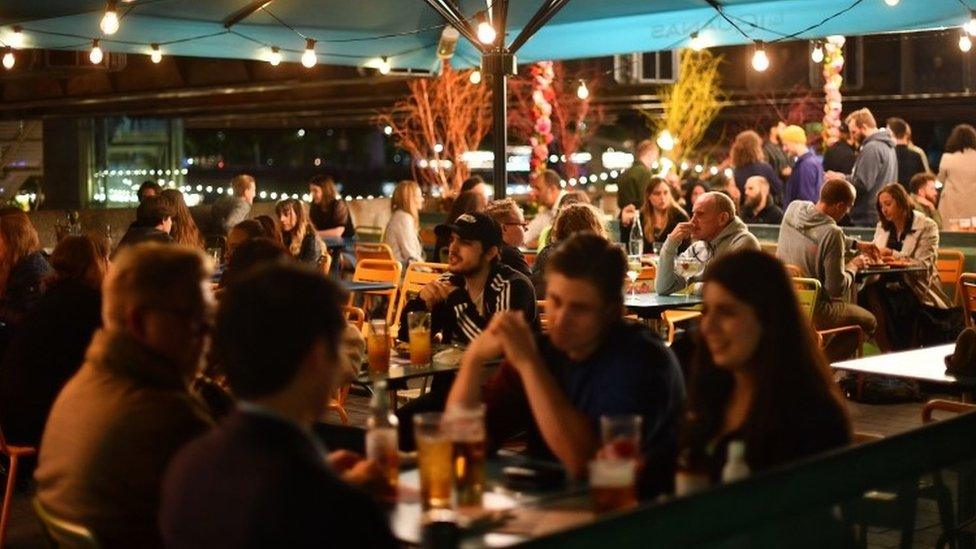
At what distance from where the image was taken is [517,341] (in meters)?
3.79

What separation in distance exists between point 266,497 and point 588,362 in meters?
1.66

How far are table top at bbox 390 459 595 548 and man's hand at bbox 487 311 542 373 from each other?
1.00 ft

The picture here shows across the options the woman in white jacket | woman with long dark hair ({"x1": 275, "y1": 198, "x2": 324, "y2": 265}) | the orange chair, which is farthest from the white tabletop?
the woman in white jacket

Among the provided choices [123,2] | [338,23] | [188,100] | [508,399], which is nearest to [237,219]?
[338,23]

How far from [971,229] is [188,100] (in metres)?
18.8

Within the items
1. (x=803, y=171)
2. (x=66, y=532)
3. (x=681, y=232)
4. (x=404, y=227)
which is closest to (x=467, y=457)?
(x=66, y=532)

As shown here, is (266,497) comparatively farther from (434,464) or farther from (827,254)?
(827,254)

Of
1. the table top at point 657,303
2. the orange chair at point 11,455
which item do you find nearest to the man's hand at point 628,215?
the table top at point 657,303

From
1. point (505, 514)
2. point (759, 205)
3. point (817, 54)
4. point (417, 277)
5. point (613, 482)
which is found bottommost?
point (505, 514)

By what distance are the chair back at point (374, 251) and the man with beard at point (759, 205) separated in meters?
3.54

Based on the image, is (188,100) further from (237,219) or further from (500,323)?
(500,323)

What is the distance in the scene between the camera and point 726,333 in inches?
140

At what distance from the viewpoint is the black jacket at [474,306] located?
6418 millimetres

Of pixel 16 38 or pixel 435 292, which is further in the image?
pixel 16 38
